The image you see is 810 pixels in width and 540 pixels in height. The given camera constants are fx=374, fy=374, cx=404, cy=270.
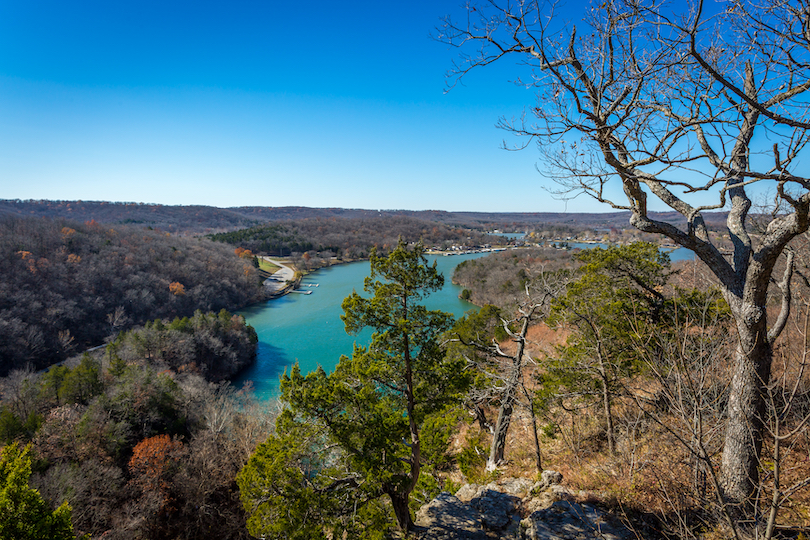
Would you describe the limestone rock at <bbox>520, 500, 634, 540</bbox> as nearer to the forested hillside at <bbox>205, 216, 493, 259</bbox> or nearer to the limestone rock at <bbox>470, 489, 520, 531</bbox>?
the limestone rock at <bbox>470, 489, 520, 531</bbox>

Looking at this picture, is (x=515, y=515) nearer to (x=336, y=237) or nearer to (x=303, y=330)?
(x=303, y=330)

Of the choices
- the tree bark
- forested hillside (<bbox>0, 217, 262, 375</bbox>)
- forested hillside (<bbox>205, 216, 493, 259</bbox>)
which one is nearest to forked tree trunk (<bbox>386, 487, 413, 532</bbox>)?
the tree bark

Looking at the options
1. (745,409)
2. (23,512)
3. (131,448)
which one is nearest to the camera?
(745,409)

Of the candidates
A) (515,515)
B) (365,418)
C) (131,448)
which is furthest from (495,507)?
(131,448)

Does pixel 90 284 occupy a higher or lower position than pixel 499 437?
lower

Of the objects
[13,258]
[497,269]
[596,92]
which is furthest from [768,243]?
[13,258]

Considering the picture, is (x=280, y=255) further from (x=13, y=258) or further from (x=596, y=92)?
(x=596, y=92)

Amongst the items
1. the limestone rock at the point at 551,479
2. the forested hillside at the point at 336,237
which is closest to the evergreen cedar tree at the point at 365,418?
the limestone rock at the point at 551,479
